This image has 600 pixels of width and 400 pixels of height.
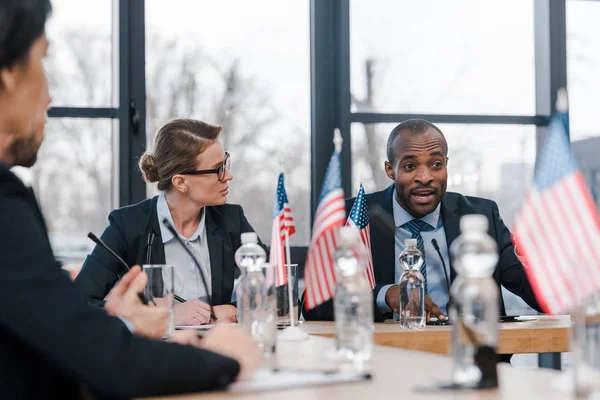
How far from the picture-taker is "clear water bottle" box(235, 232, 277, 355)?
200cm

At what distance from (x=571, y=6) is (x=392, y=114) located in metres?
1.37

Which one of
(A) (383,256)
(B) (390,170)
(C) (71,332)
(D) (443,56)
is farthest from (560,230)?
(D) (443,56)

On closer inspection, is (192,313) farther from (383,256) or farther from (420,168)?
(420,168)

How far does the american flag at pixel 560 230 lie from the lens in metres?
1.24

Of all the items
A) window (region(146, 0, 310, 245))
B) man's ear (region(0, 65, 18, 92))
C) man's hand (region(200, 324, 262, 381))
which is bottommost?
man's hand (region(200, 324, 262, 381))

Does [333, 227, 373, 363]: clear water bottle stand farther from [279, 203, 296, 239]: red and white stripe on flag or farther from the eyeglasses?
the eyeglasses

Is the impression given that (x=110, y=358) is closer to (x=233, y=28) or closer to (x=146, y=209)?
(x=146, y=209)

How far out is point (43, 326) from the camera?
125cm

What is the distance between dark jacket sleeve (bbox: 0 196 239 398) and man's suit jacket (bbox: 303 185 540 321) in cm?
200

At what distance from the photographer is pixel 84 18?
4.41 metres

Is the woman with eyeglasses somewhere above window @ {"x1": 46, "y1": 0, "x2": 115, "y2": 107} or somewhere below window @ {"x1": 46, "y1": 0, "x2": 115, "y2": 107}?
below

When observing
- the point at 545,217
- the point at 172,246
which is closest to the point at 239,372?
the point at 545,217

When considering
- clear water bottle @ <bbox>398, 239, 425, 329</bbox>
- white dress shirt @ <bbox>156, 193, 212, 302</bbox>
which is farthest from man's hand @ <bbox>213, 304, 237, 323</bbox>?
clear water bottle @ <bbox>398, 239, 425, 329</bbox>

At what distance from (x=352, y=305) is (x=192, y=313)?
49.5 inches
